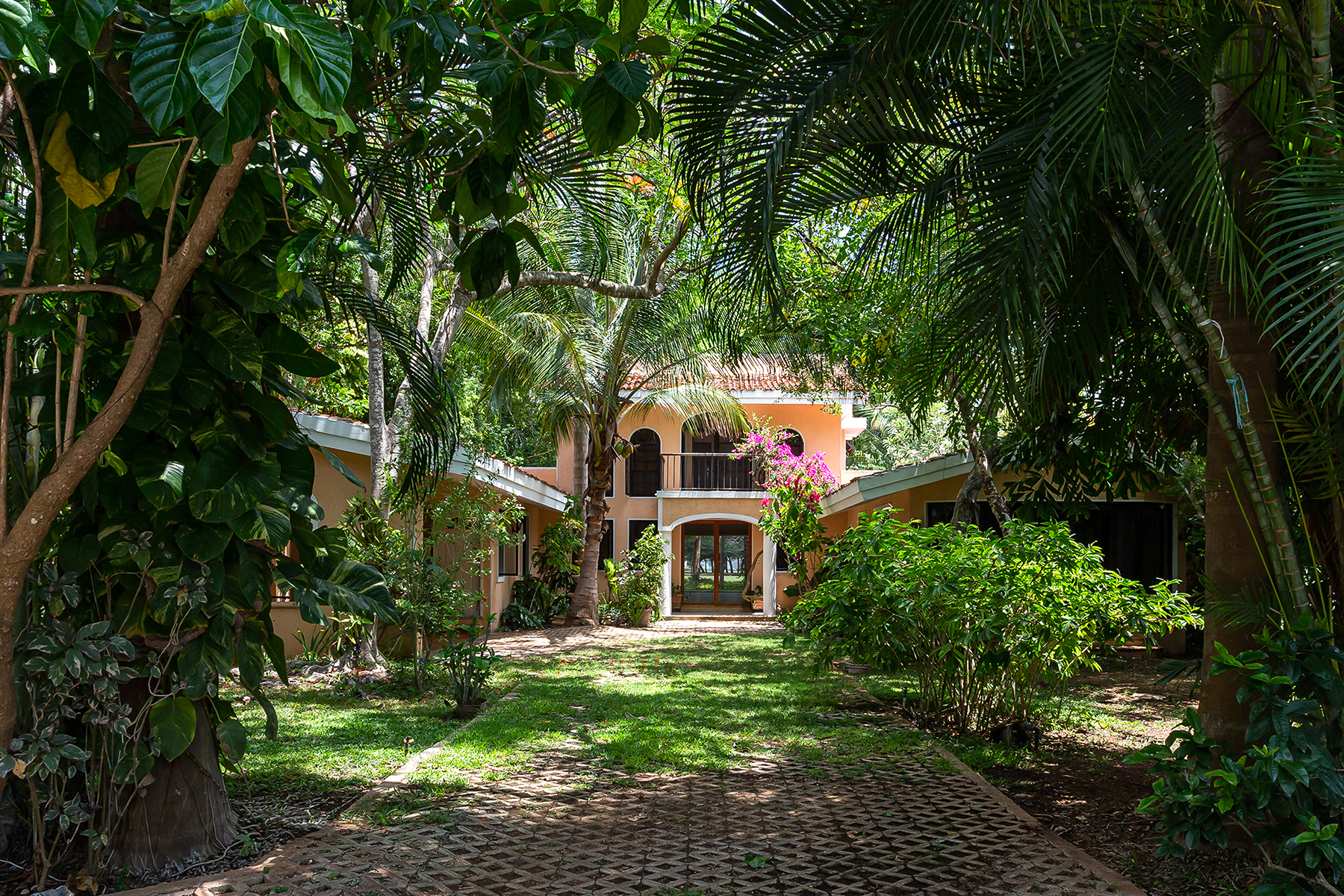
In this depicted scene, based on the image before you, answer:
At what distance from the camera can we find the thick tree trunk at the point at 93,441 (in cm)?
324

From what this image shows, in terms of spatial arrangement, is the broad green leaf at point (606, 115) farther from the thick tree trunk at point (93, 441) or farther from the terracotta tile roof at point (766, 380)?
the terracotta tile roof at point (766, 380)

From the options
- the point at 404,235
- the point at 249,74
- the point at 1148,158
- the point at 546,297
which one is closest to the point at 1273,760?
the point at 1148,158

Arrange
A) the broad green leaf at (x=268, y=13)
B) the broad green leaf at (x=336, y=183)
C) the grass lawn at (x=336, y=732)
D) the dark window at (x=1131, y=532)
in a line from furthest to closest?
the dark window at (x=1131, y=532), the grass lawn at (x=336, y=732), the broad green leaf at (x=336, y=183), the broad green leaf at (x=268, y=13)

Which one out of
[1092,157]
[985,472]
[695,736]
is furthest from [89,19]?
[985,472]

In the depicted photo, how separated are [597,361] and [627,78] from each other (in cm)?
1428

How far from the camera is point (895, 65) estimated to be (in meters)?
4.45

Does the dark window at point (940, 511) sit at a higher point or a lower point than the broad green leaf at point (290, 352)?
lower

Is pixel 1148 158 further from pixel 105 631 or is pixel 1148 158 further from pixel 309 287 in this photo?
pixel 105 631

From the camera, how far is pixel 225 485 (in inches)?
151

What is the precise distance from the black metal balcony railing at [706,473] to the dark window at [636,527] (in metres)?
0.98


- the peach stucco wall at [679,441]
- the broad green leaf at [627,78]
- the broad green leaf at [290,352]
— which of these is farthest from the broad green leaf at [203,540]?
the peach stucco wall at [679,441]

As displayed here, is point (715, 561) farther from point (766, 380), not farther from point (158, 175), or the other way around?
point (158, 175)

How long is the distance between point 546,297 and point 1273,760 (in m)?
13.3

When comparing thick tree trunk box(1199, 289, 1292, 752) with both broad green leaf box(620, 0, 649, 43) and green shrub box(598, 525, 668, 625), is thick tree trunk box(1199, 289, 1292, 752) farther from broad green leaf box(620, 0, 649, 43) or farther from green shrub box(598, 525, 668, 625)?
green shrub box(598, 525, 668, 625)
